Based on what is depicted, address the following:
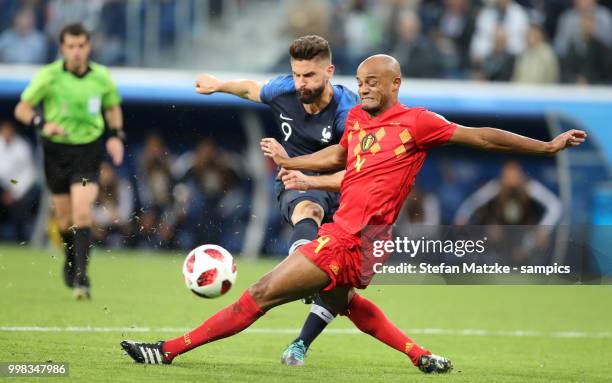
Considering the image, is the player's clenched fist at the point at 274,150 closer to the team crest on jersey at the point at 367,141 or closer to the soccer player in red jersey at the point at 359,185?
the soccer player in red jersey at the point at 359,185

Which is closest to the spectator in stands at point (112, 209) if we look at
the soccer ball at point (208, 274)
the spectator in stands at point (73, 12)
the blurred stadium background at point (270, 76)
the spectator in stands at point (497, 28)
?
the blurred stadium background at point (270, 76)

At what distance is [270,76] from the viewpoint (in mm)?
18422

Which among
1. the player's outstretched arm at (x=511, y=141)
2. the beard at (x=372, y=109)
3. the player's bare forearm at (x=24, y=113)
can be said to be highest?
the player's bare forearm at (x=24, y=113)

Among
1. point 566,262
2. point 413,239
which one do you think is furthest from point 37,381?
point 566,262

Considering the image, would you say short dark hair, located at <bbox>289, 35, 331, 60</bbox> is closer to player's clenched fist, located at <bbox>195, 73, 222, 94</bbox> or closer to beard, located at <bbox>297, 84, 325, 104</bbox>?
beard, located at <bbox>297, 84, 325, 104</bbox>

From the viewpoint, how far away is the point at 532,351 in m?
9.43

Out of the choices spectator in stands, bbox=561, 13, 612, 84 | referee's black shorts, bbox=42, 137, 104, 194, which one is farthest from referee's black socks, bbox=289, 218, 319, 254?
spectator in stands, bbox=561, 13, 612, 84

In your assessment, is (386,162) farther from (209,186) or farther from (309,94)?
(209,186)

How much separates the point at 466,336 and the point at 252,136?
30.5ft

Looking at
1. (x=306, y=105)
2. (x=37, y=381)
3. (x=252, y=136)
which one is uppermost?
(x=252, y=136)

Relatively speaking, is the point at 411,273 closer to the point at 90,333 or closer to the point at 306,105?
the point at 306,105

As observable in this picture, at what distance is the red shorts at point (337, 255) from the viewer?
7.00m

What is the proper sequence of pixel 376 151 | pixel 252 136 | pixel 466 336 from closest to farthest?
pixel 376 151
pixel 466 336
pixel 252 136

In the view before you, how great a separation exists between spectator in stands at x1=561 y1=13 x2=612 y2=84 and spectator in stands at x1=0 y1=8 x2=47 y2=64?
820 cm
